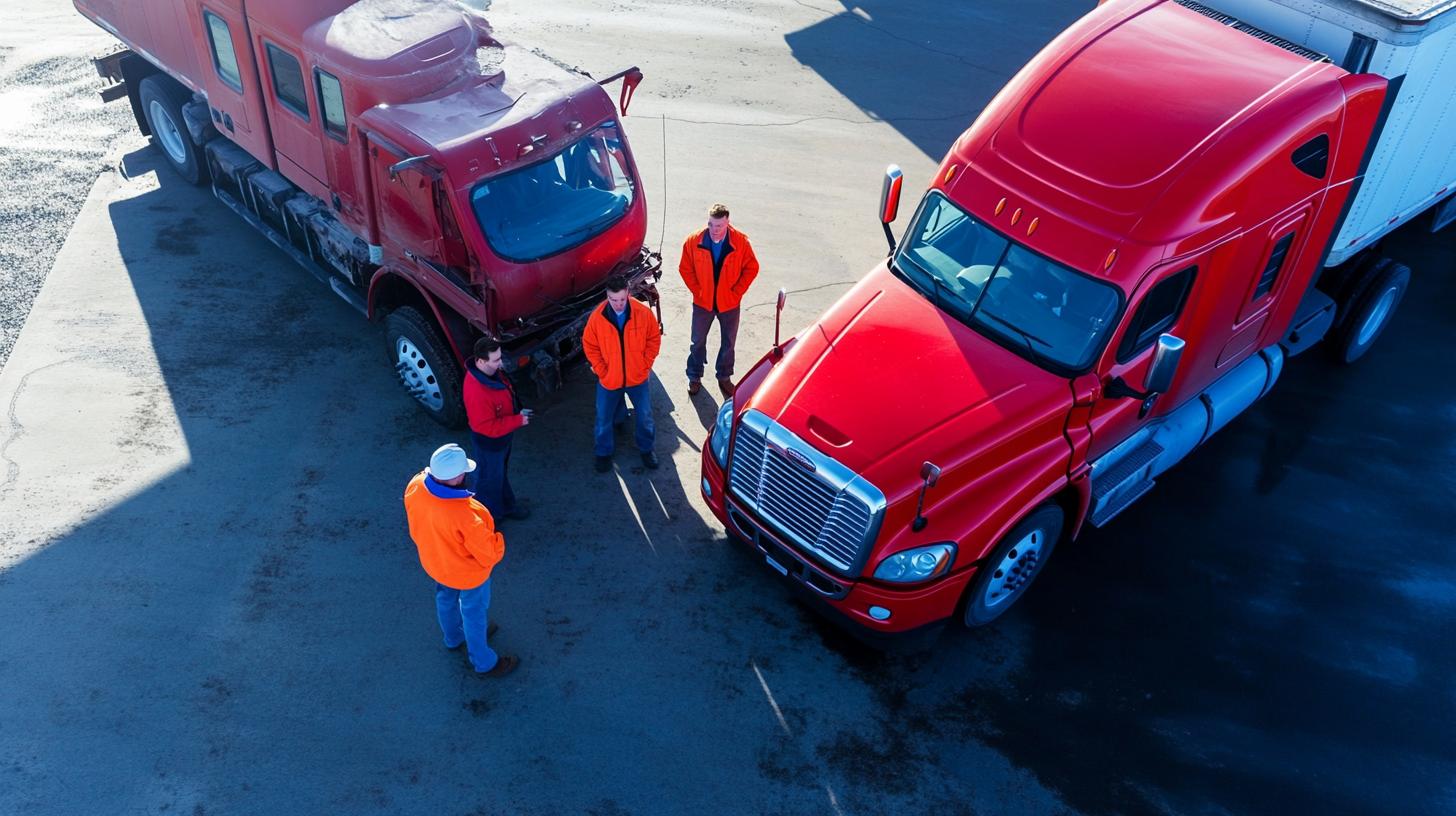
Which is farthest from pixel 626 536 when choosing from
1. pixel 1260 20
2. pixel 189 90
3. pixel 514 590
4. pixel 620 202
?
pixel 189 90

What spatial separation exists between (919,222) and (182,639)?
5785 millimetres


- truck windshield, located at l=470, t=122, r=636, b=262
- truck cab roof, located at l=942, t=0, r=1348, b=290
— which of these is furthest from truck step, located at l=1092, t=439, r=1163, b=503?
truck windshield, located at l=470, t=122, r=636, b=262

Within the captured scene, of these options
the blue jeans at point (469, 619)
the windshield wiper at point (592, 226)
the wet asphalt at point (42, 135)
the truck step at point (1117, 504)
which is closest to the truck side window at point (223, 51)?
the wet asphalt at point (42, 135)

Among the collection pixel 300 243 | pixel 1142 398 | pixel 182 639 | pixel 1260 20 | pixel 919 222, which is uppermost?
pixel 1260 20

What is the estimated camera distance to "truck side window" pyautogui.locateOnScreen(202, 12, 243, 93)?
9039 mm

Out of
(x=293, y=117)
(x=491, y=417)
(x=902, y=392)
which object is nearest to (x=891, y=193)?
(x=902, y=392)

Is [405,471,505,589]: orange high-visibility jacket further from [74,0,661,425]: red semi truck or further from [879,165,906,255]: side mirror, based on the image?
[879,165,906,255]: side mirror

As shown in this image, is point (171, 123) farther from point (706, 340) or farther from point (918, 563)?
point (918, 563)

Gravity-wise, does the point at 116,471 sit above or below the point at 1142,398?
below

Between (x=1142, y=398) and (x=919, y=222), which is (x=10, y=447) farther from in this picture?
(x=1142, y=398)

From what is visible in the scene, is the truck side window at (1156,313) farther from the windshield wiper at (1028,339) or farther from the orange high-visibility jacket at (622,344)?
the orange high-visibility jacket at (622,344)

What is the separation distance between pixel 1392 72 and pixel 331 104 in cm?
787

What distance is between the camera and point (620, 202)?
26.7ft

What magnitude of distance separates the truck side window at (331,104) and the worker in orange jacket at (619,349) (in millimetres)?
2537
